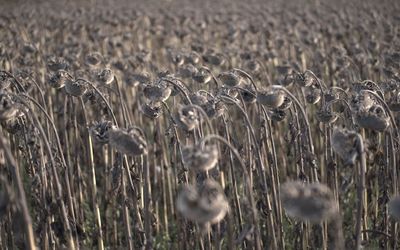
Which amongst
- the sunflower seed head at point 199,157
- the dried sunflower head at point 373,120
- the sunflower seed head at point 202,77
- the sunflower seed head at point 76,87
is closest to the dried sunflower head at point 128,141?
the sunflower seed head at point 199,157

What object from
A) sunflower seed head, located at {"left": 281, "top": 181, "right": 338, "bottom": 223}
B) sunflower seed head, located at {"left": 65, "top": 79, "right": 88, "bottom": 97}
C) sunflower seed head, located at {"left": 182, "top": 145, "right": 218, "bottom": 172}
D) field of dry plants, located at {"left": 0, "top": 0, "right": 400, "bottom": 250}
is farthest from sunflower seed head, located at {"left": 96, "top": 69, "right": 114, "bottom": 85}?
sunflower seed head, located at {"left": 281, "top": 181, "right": 338, "bottom": 223}

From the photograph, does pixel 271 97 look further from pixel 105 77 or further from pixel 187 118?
pixel 105 77

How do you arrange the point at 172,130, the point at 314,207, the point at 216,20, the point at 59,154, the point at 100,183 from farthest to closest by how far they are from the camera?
the point at 216,20 → the point at 100,183 → the point at 59,154 → the point at 172,130 → the point at 314,207

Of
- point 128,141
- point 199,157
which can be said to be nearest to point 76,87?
point 128,141

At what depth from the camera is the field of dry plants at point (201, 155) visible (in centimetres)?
208

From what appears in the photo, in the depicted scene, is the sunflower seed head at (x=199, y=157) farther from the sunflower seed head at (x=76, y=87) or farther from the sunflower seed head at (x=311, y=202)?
the sunflower seed head at (x=76, y=87)

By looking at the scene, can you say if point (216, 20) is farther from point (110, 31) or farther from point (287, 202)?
point (287, 202)

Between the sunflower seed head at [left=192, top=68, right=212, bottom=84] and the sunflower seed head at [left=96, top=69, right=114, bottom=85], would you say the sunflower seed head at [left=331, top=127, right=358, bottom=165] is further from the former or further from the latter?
the sunflower seed head at [left=96, top=69, right=114, bottom=85]

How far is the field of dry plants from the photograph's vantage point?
6.83ft

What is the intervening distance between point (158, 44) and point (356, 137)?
7728mm

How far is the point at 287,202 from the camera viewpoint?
5.80 ft

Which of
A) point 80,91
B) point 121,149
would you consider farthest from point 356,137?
point 80,91

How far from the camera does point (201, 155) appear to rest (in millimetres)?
1825

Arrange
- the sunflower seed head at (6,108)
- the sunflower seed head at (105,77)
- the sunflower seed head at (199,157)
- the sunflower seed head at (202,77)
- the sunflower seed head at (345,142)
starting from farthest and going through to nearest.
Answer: the sunflower seed head at (202,77), the sunflower seed head at (105,77), the sunflower seed head at (6,108), the sunflower seed head at (345,142), the sunflower seed head at (199,157)
